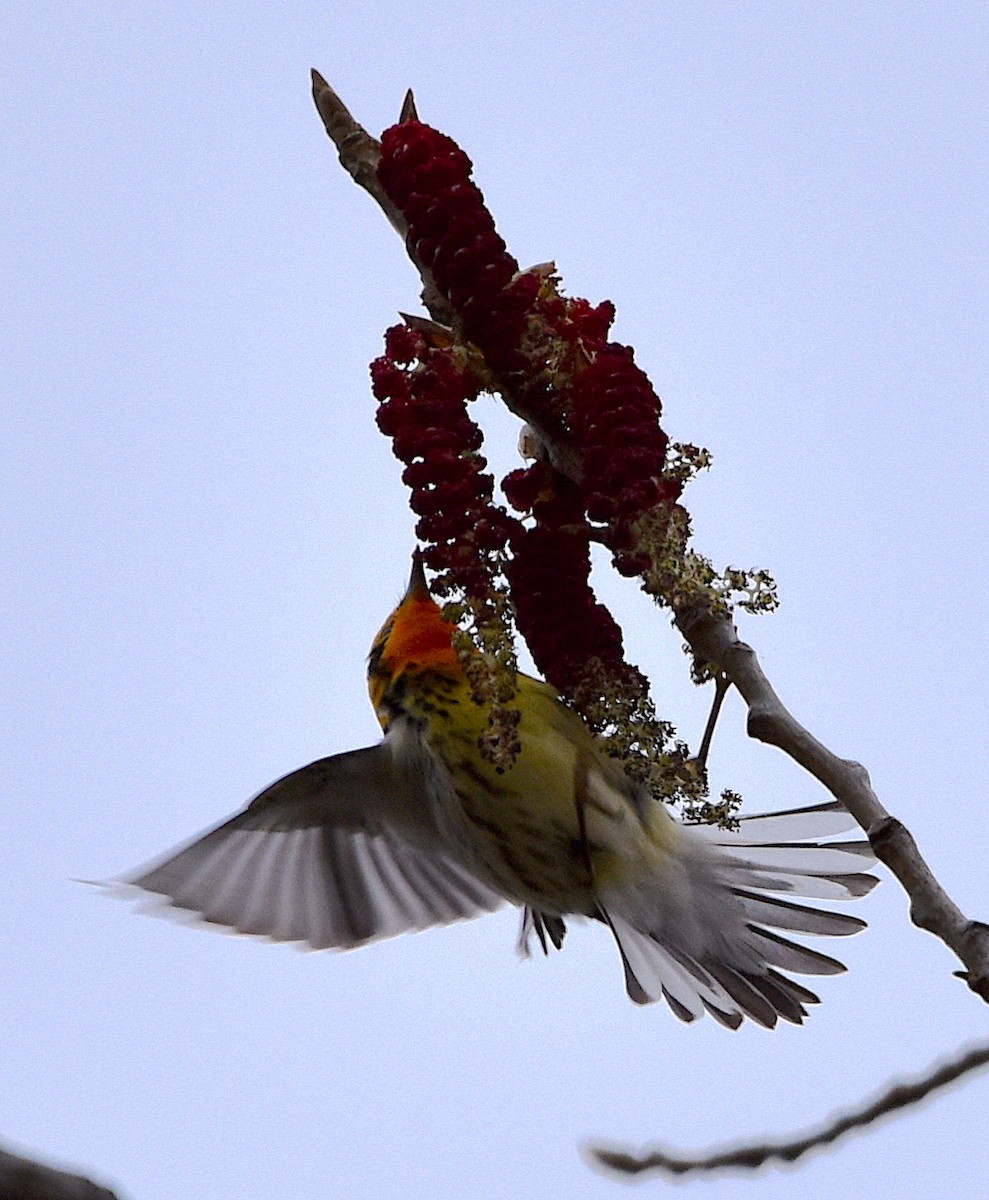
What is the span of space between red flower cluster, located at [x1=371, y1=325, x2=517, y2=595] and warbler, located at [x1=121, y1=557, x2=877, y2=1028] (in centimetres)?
125

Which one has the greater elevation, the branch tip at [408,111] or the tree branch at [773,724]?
the branch tip at [408,111]

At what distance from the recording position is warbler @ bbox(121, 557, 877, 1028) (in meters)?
4.07

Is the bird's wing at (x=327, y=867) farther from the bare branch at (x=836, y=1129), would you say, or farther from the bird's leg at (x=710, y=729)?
the bare branch at (x=836, y=1129)

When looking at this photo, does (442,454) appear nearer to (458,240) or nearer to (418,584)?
(458,240)

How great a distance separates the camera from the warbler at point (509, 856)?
4066mm

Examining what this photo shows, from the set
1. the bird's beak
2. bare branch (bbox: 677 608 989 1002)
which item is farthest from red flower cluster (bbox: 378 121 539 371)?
the bird's beak

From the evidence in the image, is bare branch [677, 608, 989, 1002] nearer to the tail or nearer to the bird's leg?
the bird's leg

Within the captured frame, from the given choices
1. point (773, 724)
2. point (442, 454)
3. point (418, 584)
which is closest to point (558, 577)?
point (442, 454)

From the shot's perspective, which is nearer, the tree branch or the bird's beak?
the tree branch

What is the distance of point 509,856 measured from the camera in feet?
13.7

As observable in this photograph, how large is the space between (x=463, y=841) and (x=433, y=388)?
1.94 metres

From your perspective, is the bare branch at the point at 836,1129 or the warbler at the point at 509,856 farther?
the warbler at the point at 509,856

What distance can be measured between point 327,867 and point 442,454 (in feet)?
8.47

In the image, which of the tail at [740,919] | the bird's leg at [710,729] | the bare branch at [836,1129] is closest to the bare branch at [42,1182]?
the bare branch at [836,1129]
